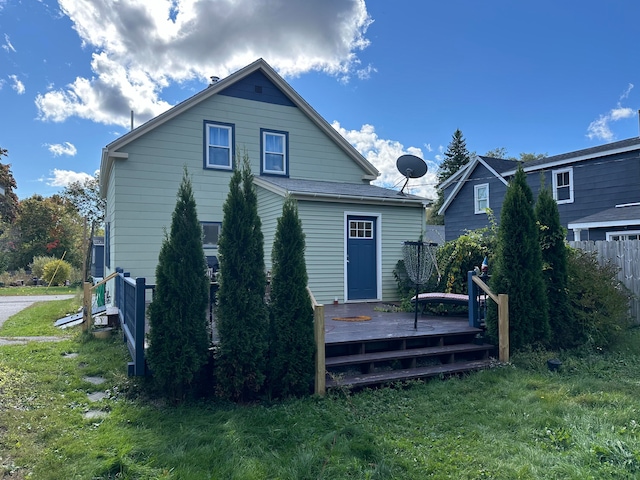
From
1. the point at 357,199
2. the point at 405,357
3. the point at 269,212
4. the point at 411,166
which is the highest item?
the point at 411,166

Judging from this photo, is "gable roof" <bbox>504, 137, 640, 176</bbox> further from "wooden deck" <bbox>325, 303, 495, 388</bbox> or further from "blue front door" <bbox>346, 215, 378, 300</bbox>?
"wooden deck" <bbox>325, 303, 495, 388</bbox>

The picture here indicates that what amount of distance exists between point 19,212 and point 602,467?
33665 millimetres

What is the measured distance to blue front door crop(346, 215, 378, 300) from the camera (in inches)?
387

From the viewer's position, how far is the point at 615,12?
1192cm

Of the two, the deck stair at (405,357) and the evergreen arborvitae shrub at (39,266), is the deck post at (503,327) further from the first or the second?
the evergreen arborvitae shrub at (39,266)

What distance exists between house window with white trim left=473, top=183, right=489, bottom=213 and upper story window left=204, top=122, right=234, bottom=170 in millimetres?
11368

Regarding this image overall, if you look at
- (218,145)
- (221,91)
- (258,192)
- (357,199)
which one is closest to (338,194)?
(357,199)

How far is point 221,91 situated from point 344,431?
369 inches

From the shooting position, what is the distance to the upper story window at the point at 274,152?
444 inches

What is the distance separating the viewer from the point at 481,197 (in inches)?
706

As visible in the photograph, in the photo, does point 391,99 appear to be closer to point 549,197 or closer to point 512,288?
point 549,197

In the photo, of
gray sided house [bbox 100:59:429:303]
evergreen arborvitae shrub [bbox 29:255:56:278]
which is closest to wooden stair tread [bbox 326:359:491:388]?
gray sided house [bbox 100:59:429:303]

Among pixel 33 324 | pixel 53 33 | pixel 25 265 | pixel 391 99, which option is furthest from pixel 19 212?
pixel 391 99

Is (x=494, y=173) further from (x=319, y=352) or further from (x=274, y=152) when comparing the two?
(x=319, y=352)
